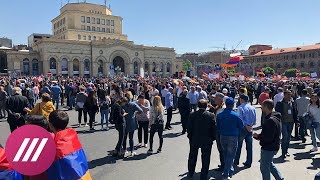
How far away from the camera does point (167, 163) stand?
25.9 ft

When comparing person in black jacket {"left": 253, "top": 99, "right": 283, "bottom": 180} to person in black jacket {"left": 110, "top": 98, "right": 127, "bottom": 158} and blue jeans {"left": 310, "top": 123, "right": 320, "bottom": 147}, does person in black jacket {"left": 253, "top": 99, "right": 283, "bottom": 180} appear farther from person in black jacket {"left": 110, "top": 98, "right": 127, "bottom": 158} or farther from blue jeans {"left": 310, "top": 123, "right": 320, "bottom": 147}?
person in black jacket {"left": 110, "top": 98, "right": 127, "bottom": 158}

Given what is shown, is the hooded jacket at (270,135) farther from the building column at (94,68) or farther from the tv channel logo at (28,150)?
the building column at (94,68)

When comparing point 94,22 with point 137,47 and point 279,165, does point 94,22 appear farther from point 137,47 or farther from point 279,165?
point 279,165

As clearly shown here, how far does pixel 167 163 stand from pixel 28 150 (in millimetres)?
5690

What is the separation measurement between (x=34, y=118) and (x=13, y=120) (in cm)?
549

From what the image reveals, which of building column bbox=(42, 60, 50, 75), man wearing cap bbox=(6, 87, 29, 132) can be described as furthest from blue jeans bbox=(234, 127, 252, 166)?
building column bbox=(42, 60, 50, 75)

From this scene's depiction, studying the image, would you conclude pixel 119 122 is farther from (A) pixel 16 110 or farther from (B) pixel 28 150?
(B) pixel 28 150

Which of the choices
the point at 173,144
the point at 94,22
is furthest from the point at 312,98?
the point at 94,22

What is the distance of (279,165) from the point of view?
772 cm

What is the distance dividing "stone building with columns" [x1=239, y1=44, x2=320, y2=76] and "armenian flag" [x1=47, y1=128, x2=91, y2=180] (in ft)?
287

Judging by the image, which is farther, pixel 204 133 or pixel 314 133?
pixel 314 133

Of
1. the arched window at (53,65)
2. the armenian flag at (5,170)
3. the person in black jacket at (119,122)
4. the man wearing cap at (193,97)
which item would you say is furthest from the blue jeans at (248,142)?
the arched window at (53,65)

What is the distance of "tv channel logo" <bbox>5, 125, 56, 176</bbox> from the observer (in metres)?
2.50

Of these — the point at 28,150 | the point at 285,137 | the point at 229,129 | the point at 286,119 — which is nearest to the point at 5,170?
the point at 28,150
